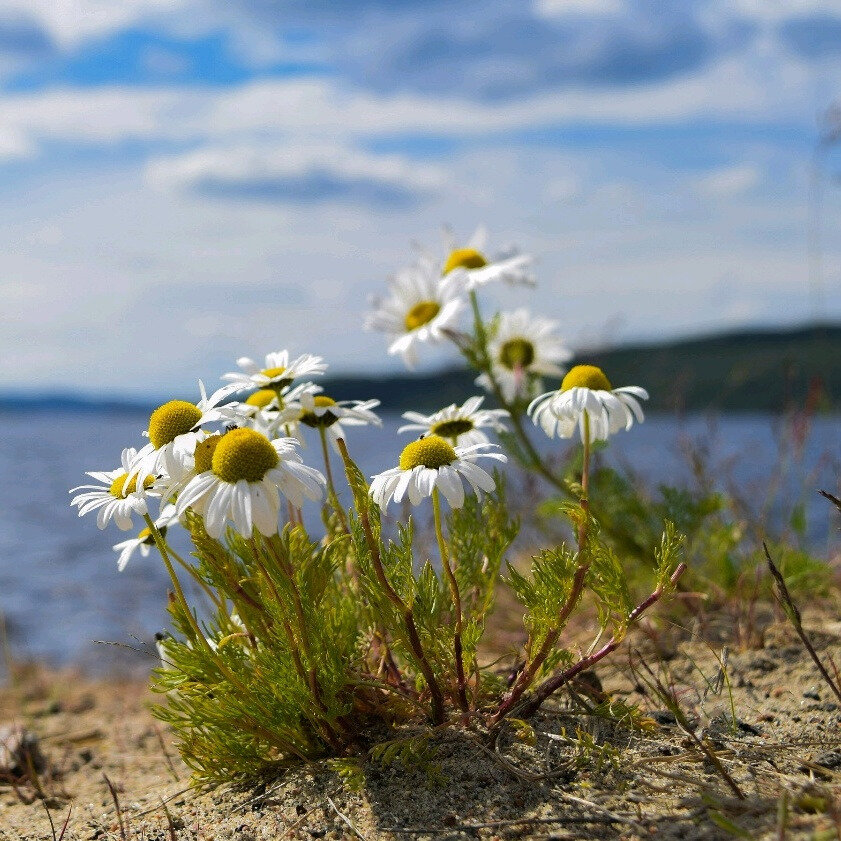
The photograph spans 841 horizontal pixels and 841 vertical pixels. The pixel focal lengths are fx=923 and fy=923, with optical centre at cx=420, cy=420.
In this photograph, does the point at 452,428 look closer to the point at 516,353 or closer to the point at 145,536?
the point at 145,536

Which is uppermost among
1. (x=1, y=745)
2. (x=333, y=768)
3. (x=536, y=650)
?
(x=536, y=650)

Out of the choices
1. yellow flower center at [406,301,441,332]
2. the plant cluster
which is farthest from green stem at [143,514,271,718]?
yellow flower center at [406,301,441,332]

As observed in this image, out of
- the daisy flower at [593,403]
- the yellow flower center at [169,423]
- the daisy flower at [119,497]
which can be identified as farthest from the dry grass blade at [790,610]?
the daisy flower at [119,497]

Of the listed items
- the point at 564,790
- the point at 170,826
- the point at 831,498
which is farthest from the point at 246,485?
the point at 831,498

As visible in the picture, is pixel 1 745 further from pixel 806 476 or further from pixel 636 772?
pixel 806 476

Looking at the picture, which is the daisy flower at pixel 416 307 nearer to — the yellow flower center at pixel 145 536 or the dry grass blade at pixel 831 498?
the yellow flower center at pixel 145 536

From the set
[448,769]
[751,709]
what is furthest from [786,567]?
[448,769]

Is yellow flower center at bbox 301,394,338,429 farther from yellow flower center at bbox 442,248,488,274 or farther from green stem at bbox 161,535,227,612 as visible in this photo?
yellow flower center at bbox 442,248,488,274
